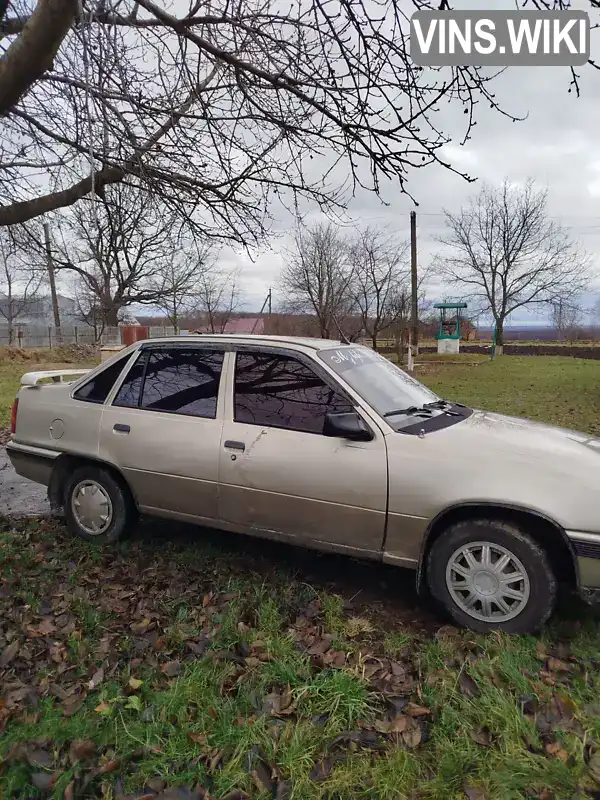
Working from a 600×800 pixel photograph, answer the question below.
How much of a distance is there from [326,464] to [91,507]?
2.18 meters

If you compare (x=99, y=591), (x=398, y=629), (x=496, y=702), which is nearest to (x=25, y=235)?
(x=99, y=591)

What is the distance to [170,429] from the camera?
3.83 metres

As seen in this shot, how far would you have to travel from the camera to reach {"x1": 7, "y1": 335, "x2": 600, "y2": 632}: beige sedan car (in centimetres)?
284

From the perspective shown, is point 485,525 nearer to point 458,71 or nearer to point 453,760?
point 453,760

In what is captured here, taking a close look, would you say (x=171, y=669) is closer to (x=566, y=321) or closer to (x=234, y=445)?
(x=234, y=445)

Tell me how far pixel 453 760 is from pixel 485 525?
1194 mm

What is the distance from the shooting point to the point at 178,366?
405 cm

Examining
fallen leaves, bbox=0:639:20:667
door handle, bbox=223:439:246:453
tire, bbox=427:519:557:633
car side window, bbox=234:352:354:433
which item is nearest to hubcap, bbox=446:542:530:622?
tire, bbox=427:519:557:633

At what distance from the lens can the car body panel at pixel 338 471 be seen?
2848 millimetres

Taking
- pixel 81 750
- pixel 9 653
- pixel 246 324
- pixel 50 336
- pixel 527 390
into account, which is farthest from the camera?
pixel 50 336

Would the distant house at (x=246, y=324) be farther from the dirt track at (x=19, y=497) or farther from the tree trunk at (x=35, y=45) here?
the tree trunk at (x=35, y=45)

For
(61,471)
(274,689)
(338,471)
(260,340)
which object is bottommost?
(274,689)

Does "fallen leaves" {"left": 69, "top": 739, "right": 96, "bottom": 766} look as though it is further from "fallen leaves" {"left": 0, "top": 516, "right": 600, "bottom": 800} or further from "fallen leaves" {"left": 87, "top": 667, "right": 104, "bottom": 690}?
"fallen leaves" {"left": 87, "top": 667, "right": 104, "bottom": 690}

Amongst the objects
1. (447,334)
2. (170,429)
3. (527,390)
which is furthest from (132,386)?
(447,334)
